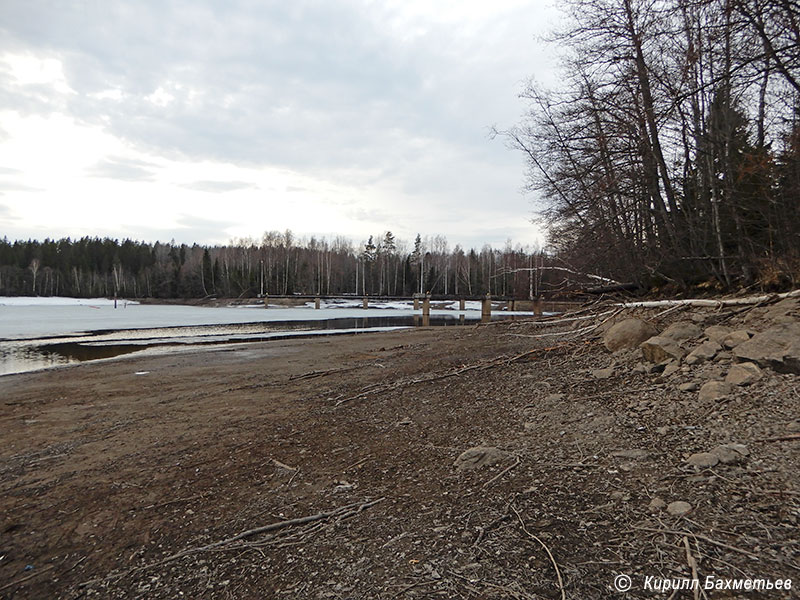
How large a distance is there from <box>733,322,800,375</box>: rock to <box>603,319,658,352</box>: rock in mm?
1988

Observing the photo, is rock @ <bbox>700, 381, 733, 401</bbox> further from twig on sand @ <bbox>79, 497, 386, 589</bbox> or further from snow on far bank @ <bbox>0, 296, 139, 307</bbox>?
snow on far bank @ <bbox>0, 296, 139, 307</bbox>

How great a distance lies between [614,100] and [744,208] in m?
3.37

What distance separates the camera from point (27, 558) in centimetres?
352

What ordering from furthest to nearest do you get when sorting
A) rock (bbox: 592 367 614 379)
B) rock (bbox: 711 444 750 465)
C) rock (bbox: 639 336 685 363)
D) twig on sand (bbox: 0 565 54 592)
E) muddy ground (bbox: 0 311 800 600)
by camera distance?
rock (bbox: 592 367 614 379) → rock (bbox: 639 336 685 363) → rock (bbox: 711 444 750 465) → twig on sand (bbox: 0 565 54 592) → muddy ground (bbox: 0 311 800 600)

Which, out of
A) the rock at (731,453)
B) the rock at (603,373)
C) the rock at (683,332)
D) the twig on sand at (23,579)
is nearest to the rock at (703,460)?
the rock at (731,453)

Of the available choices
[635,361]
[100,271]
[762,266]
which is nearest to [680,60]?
[762,266]

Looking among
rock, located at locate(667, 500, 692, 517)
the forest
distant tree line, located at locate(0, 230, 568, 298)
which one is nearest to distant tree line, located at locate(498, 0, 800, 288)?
the forest

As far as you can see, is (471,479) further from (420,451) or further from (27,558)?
(27,558)

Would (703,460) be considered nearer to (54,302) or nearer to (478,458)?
(478,458)

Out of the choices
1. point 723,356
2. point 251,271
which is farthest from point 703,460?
point 251,271

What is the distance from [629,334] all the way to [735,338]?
1.95 m

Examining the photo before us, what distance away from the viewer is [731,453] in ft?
11.8

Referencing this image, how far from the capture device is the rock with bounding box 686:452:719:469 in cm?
354

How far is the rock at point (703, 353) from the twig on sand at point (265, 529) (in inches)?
174
